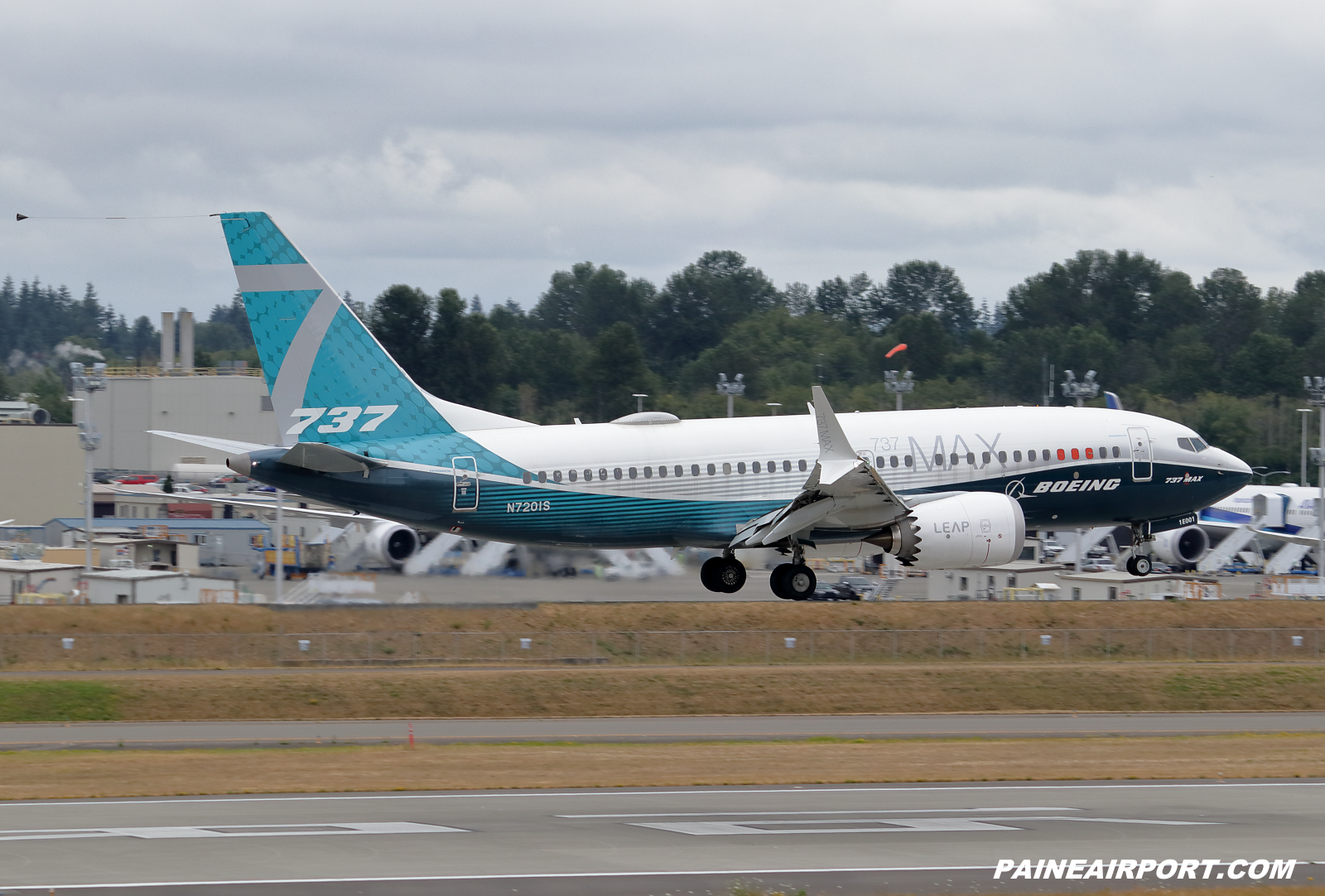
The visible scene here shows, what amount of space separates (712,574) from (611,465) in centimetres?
485

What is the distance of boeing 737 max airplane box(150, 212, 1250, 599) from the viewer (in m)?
39.0

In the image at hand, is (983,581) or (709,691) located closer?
(709,691)

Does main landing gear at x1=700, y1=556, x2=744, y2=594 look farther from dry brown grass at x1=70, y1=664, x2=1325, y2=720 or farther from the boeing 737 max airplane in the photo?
dry brown grass at x1=70, y1=664, x2=1325, y2=720

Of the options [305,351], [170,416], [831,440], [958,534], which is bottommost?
[958,534]

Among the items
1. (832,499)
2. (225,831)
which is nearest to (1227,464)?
(832,499)

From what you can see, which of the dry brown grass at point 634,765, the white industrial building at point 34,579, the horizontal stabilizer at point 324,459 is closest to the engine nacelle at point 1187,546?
the dry brown grass at point 634,765

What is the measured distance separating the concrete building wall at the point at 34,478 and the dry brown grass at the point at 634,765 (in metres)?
68.4

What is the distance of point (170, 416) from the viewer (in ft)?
356

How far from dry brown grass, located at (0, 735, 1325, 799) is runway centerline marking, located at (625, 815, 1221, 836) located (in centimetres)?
406

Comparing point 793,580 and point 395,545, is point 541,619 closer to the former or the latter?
point 793,580

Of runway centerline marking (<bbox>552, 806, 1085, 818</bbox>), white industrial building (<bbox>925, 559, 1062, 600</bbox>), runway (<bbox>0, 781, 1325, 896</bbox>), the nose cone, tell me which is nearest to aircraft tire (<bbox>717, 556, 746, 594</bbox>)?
the nose cone

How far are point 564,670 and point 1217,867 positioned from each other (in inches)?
890

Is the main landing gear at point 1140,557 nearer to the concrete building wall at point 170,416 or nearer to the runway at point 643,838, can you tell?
the runway at point 643,838

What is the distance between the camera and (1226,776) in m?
25.2
